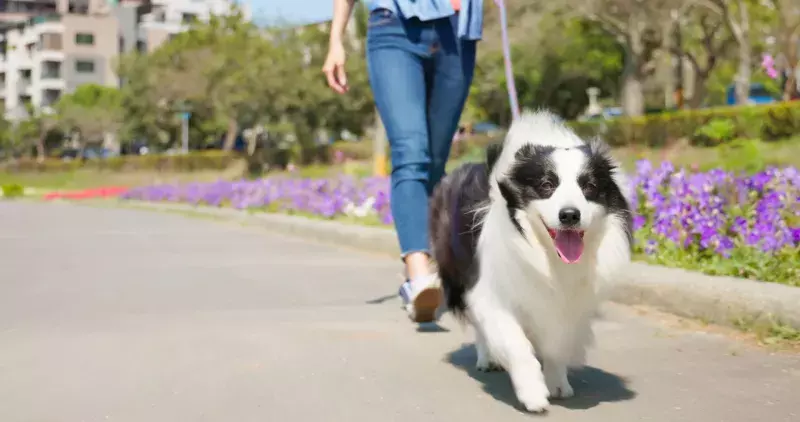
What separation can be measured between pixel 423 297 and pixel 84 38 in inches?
4073

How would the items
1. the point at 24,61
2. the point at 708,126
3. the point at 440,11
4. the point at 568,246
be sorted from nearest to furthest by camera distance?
1. the point at 568,246
2. the point at 440,11
3. the point at 708,126
4. the point at 24,61

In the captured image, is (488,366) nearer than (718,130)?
Yes

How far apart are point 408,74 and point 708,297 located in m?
1.87

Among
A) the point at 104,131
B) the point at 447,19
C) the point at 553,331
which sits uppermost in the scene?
the point at 447,19

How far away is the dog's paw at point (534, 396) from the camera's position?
357 centimetres

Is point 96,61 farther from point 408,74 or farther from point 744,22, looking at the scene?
point 408,74

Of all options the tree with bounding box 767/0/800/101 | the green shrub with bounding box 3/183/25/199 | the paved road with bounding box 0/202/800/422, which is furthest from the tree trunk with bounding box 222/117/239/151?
the paved road with bounding box 0/202/800/422

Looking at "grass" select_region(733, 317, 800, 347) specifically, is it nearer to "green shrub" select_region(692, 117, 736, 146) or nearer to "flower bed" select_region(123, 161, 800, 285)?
"flower bed" select_region(123, 161, 800, 285)

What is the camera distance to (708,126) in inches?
1041

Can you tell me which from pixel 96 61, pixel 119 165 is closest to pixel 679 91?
pixel 119 165

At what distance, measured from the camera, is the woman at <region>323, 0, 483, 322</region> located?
17.3 ft

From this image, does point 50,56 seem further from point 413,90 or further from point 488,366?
point 488,366

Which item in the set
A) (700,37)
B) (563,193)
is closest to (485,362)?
(563,193)

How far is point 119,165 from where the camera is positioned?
59.2 meters
